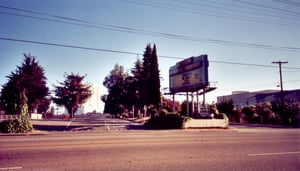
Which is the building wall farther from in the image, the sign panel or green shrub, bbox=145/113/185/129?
green shrub, bbox=145/113/185/129

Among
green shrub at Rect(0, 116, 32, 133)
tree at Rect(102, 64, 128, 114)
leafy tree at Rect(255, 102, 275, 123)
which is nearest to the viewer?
green shrub at Rect(0, 116, 32, 133)

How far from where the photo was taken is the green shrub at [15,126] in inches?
841

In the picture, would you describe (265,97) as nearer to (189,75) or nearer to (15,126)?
(189,75)

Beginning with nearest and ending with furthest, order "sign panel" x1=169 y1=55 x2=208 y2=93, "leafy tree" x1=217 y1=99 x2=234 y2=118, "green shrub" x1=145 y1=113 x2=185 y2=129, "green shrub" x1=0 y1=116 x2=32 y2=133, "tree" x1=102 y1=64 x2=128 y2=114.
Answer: "green shrub" x1=0 y1=116 x2=32 y2=133
"green shrub" x1=145 y1=113 x2=185 y2=129
"sign panel" x1=169 y1=55 x2=208 y2=93
"leafy tree" x1=217 y1=99 x2=234 y2=118
"tree" x1=102 y1=64 x2=128 y2=114

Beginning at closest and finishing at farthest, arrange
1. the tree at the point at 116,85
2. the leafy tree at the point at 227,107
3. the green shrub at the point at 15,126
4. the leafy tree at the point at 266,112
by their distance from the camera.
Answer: the green shrub at the point at 15,126, the leafy tree at the point at 266,112, the leafy tree at the point at 227,107, the tree at the point at 116,85

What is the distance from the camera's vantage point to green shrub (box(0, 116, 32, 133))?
2136 cm

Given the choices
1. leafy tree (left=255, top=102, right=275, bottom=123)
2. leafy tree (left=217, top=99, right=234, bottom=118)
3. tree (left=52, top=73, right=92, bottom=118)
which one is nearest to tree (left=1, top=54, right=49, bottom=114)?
Result: tree (left=52, top=73, right=92, bottom=118)

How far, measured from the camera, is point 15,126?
21688mm

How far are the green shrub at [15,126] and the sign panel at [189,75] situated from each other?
19.1m

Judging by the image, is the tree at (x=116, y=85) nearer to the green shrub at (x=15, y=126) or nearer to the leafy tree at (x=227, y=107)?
the leafy tree at (x=227, y=107)

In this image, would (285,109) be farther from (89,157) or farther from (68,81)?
(68,81)

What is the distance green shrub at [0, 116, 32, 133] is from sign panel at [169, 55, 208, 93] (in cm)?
1905

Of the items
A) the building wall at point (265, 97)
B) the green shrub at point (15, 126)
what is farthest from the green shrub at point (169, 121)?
the building wall at point (265, 97)

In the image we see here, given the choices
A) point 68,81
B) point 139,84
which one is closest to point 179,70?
point 139,84
